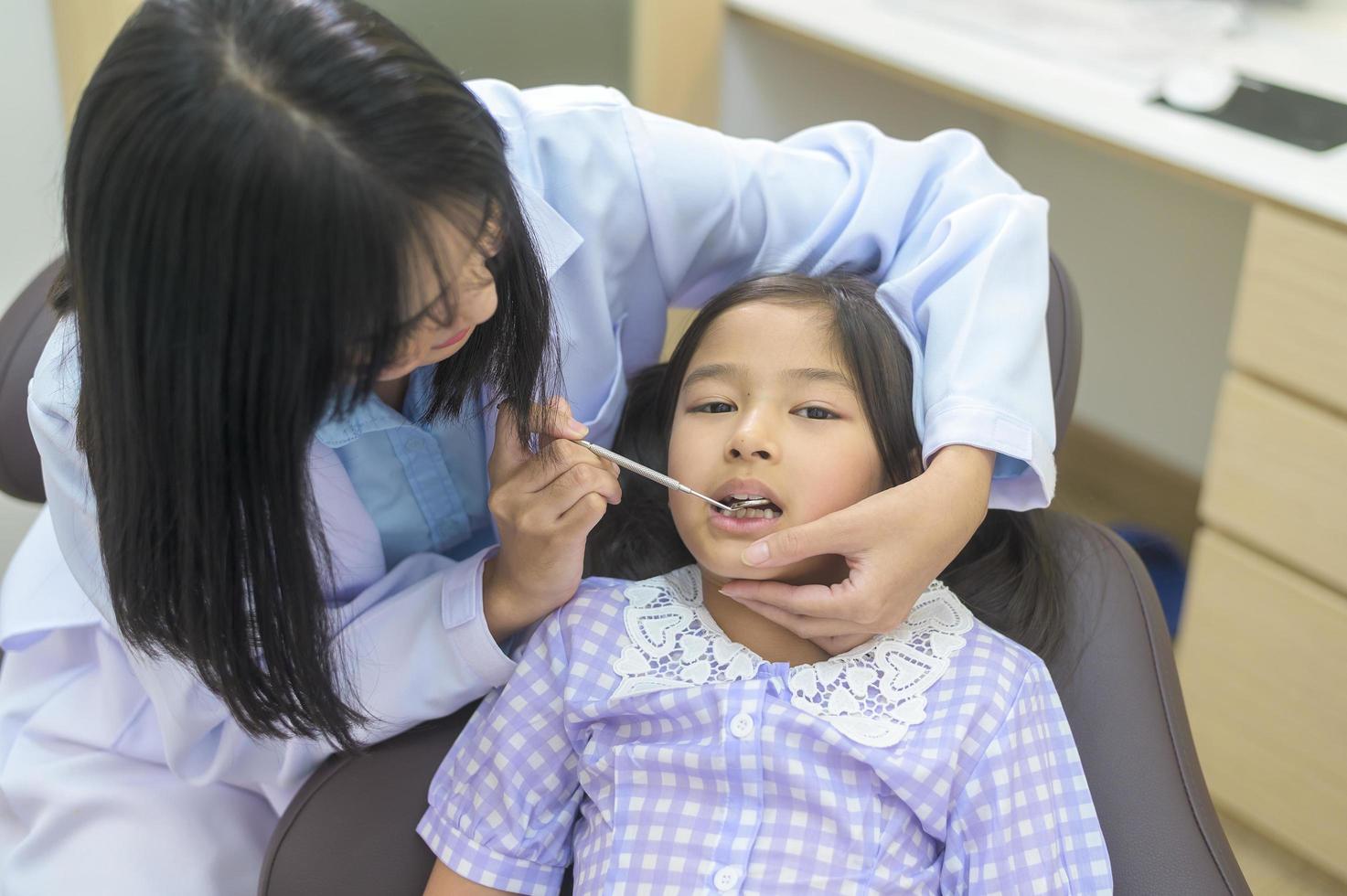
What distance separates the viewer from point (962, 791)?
1012 mm

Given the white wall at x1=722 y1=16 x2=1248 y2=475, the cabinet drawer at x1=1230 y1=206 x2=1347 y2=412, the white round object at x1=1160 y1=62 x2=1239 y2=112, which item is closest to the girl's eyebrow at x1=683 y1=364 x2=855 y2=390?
the cabinet drawer at x1=1230 y1=206 x2=1347 y2=412

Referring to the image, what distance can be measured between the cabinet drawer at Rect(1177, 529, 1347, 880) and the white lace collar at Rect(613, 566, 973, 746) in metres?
0.70

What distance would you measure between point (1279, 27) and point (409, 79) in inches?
60.9

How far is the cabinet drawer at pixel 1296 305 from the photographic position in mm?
1454

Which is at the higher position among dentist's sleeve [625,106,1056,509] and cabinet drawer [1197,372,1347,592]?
dentist's sleeve [625,106,1056,509]

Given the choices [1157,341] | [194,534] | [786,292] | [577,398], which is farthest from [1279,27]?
[194,534]

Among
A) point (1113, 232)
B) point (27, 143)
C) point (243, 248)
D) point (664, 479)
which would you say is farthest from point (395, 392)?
point (1113, 232)

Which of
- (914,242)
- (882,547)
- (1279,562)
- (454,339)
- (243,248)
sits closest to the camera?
(243,248)

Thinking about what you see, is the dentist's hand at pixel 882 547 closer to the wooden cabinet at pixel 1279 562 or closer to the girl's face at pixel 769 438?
the girl's face at pixel 769 438

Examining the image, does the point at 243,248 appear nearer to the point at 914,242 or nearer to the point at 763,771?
the point at 763,771

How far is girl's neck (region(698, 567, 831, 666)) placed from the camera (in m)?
1.13

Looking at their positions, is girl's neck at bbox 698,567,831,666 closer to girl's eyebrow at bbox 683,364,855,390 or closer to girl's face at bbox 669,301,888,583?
girl's face at bbox 669,301,888,583

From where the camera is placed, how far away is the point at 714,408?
3.73 ft

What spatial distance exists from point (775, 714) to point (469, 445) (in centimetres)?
34
